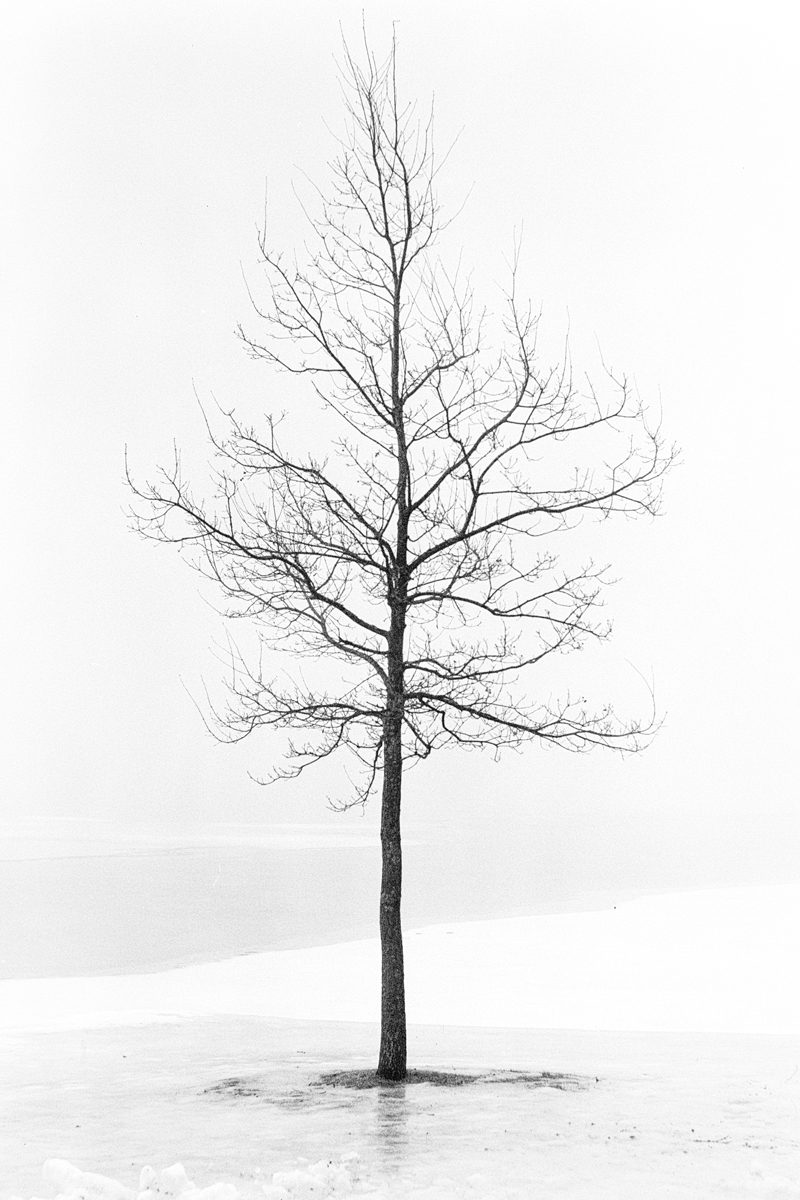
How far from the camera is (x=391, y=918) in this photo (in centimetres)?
1150

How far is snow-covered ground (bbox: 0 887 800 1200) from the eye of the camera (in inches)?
314

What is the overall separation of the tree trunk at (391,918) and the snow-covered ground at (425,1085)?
2.22ft

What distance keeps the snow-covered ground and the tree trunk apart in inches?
26.6

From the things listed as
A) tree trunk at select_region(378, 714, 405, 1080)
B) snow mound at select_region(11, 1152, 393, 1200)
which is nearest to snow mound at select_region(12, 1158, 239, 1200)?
snow mound at select_region(11, 1152, 393, 1200)

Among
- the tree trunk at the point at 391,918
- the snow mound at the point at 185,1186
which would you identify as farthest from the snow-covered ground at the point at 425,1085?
the tree trunk at the point at 391,918

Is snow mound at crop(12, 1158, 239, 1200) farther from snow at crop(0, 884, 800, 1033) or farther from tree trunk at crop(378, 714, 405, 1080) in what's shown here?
snow at crop(0, 884, 800, 1033)

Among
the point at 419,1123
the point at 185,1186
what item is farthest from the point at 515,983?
the point at 185,1186

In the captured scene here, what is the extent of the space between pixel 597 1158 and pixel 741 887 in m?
34.9

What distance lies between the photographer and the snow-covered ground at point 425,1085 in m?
7.98

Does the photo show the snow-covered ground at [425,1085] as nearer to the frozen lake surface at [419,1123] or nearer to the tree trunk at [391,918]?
the frozen lake surface at [419,1123]

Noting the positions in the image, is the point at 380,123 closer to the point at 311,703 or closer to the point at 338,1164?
the point at 311,703

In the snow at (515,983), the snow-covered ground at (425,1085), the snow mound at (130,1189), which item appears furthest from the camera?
the snow at (515,983)

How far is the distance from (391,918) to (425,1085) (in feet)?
4.93

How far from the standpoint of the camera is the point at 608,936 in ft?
95.4
